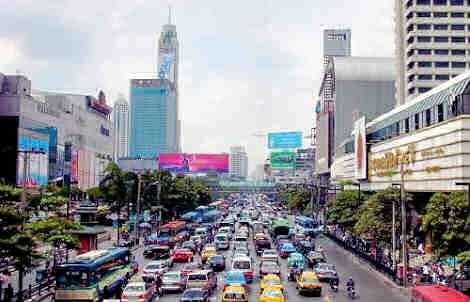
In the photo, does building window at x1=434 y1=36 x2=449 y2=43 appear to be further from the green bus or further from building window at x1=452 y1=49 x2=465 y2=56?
the green bus

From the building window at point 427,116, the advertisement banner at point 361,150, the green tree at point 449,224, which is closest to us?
the green tree at point 449,224

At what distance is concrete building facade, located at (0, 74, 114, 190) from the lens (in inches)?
4464

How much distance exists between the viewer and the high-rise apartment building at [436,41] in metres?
128

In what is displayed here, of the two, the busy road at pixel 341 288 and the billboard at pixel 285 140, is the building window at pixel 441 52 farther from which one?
the busy road at pixel 341 288

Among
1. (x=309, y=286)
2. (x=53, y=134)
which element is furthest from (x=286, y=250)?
(x=53, y=134)

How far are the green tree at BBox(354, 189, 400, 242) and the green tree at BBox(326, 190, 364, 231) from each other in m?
12.6

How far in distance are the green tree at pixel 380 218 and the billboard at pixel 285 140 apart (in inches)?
3750

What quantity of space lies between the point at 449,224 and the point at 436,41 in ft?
316

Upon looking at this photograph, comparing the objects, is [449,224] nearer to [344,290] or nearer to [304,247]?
[344,290]

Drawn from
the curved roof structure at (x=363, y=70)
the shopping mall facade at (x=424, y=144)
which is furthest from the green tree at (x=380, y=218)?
the curved roof structure at (x=363, y=70)

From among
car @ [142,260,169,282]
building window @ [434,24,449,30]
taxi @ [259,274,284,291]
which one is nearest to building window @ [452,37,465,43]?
building window @ [434,24,449,30]

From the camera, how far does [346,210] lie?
253 feet

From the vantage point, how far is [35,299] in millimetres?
36812

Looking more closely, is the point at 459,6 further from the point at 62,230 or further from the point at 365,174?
the point at 62,230
